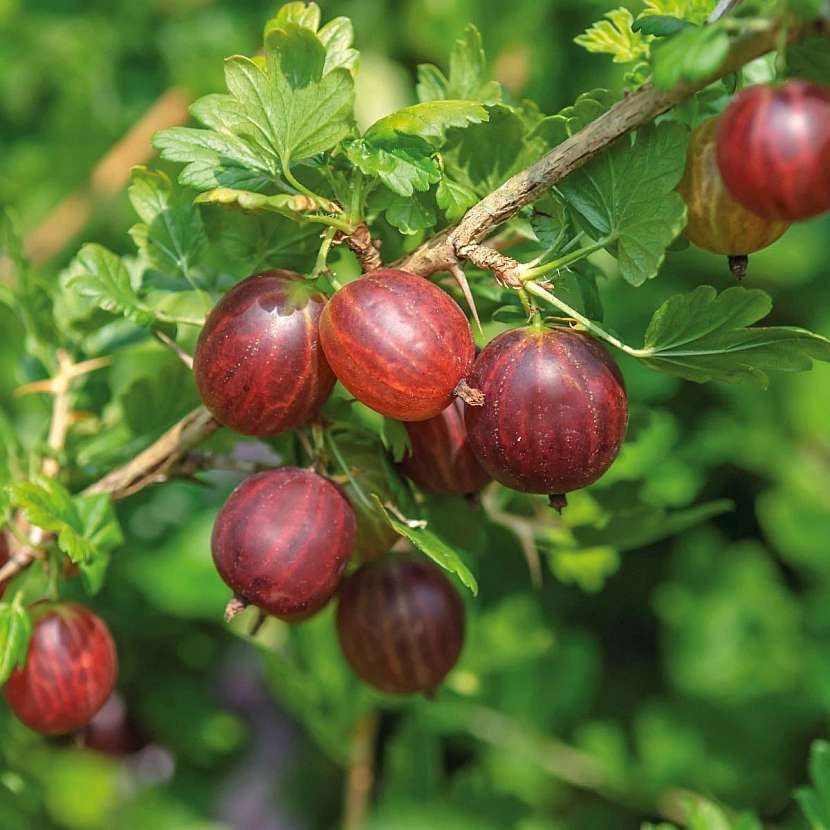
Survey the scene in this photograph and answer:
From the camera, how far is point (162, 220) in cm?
121

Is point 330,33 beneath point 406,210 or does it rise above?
above

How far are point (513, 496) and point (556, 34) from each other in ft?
4.60

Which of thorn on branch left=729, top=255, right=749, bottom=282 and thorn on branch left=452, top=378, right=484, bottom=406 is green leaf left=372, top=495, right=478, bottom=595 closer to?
thorn on branch left=452, top=378, right=484, bottom=406

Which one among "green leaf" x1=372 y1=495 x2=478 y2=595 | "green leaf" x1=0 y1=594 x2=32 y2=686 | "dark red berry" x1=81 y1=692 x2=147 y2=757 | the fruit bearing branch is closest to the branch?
the fruit bearing branch

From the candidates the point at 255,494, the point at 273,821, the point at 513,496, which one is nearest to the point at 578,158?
the point at 255,494

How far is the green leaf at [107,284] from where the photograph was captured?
1175 millimetres

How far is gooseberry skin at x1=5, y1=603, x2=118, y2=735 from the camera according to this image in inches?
48.4

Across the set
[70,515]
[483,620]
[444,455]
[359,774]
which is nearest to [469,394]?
[444,455]

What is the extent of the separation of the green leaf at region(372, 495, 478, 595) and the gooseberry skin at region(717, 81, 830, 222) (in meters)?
0.41

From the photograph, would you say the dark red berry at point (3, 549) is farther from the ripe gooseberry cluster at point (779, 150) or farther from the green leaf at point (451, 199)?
the ripe gooseberry cluster at point (779, 150)

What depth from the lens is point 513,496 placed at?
1.45 m

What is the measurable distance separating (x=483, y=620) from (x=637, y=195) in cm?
122

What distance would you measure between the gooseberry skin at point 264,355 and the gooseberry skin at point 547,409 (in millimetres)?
160

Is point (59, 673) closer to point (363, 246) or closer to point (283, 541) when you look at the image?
point (283, 541)
